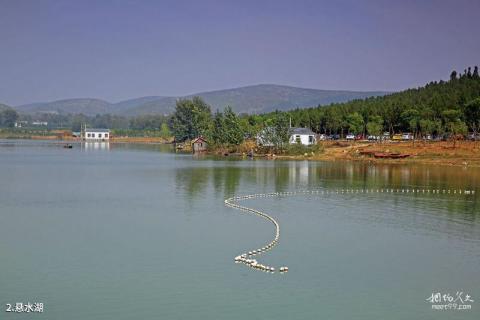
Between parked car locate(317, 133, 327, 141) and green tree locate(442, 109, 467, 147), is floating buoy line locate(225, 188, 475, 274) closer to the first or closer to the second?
green tree locate(442, 109, 467, 147)

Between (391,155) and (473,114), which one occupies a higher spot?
(473,114)

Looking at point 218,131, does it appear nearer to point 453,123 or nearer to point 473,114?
point 453,123

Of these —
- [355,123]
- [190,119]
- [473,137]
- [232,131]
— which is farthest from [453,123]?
[190,119]

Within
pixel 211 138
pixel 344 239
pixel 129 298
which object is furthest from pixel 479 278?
pixel 211 138

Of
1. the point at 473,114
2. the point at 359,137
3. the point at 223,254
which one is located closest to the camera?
the point at 223,254

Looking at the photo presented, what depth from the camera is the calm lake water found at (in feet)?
41.3

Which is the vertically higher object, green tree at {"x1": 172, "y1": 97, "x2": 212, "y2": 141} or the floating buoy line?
green tree at {"x1": 172, "y1": 97, "x2": 212, "y2": 141}

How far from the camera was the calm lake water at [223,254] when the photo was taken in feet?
41.3

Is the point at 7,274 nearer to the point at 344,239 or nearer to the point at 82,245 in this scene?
the point at 82,245

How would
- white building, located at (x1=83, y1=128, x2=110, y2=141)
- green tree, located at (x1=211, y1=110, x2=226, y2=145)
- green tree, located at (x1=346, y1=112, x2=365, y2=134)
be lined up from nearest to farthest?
green tree, located at (x1=346, y1=112, x2=365, y2=134) → green tree, located at (x1=211, y1=110, x2=226, y2=145) → white building, located at (x1=83, y1=128, x2=110, y2=141)

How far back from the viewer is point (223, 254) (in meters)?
16.9

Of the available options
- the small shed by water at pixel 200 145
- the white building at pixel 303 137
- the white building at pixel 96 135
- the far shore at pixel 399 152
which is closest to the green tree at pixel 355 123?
the far shore at pixel 399 152

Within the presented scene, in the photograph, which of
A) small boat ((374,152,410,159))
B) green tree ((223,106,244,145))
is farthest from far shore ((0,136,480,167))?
green tree ((223,106,244,145))

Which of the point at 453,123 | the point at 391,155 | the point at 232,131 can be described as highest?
the point at 453,123
